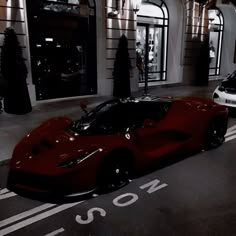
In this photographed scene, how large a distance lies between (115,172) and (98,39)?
753cm

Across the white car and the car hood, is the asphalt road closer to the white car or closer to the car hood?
the car hood

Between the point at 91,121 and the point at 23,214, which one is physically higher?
the point at 91,121

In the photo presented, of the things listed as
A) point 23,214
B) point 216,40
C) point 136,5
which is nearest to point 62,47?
point 136,5

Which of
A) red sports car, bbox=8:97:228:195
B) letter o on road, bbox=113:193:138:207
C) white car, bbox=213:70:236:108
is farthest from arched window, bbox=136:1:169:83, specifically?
letter o on road, bbox=113:193:138:207

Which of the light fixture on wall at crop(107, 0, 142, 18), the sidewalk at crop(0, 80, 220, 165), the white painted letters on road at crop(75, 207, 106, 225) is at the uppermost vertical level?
the light fixture on wall at crop(107, 0, 142, 18)

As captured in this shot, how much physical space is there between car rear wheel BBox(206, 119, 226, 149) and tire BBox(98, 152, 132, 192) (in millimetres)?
1949

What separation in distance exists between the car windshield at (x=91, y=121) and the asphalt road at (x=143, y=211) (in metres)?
0.88

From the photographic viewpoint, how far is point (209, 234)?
8.46 ft

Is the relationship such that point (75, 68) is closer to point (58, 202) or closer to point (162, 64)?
point (162, 64)

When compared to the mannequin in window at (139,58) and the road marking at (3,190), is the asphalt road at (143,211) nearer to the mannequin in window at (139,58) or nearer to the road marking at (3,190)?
the road marking at (3,190)

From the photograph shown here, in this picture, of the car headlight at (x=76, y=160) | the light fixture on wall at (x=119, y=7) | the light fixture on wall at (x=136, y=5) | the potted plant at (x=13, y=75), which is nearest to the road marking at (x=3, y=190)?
the car headlight at (x=76, y=160)

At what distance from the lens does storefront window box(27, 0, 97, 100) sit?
8.63 metres

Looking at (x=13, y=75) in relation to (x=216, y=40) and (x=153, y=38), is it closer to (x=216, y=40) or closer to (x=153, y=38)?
(x=153, y=38)

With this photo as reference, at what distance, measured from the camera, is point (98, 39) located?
988 centimetres
